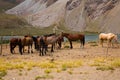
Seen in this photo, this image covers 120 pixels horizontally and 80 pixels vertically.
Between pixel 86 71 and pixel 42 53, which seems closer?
pixel 86 71

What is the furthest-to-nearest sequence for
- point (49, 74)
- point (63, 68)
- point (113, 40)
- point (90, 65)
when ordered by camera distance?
point (113, 40)
point (90, 65)
point (63, 68)
point (49, 74)

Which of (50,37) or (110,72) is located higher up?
(50,37)

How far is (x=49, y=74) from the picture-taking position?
25016 millimetres

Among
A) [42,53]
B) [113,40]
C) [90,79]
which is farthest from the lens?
[113,40]

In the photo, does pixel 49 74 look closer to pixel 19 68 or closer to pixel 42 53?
pixel 19 68

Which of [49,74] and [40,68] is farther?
[40,68]

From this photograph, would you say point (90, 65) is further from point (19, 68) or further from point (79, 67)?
point (19, 68)

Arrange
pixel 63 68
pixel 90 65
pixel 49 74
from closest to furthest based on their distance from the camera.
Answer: pixel 49 74
pixel 63 68
pixel 90 65

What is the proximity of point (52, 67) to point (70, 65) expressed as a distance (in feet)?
5.22

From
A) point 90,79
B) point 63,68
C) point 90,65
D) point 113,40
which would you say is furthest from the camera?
point 113,40

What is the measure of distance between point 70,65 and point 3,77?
723 cm

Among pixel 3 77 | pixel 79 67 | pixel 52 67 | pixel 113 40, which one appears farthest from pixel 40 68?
pixel 113 40

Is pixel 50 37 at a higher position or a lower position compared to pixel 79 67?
higher

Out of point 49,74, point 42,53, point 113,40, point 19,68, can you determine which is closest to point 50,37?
point 42,53
